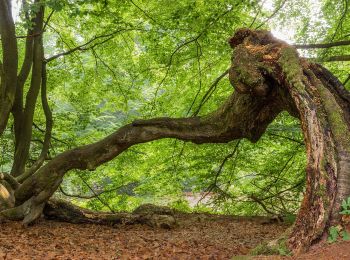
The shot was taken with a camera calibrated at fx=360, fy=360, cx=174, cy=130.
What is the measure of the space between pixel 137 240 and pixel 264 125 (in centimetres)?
223

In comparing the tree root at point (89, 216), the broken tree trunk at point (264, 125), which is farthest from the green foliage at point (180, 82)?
the broken tree trunk at point (264, 125)

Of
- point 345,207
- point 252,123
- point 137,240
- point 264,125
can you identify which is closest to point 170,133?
point 252,123

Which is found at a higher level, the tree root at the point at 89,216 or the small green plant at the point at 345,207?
the tree root at the point at 89,216

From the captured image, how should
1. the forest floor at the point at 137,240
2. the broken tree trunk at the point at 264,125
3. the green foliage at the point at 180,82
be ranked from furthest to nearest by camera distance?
the green foliage at the point at 180,82 → the forest floor at the point at 137,240 → the broken tree trunk at the point at 264,125

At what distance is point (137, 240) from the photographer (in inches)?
182

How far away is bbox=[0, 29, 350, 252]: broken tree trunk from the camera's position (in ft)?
8.75

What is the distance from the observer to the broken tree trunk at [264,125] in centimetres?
267

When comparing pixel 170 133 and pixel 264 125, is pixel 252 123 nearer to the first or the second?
pixel 264 125

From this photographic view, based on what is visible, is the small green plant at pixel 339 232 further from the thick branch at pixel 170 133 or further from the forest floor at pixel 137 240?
the thick branch at pixel 170 133

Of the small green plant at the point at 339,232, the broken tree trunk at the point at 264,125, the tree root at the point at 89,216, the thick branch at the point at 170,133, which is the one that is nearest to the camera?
the small green plant at the point at 339,232

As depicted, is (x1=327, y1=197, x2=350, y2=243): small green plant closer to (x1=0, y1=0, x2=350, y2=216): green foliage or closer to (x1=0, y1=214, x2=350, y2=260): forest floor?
(x1=0, y1=214, x2=350, y2=260): forest floor

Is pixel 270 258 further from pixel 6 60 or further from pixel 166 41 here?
pixel 166 41

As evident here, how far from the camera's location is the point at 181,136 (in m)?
5.00

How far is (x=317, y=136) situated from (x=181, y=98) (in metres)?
5.35
